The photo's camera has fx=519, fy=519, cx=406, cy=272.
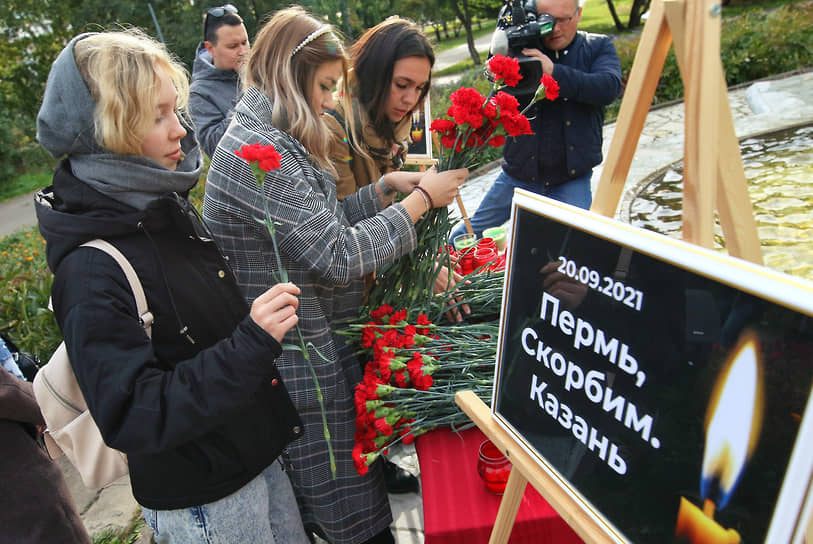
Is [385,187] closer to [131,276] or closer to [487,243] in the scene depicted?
[487,243]

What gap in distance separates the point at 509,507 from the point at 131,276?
88cm

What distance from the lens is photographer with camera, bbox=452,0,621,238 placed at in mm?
2400

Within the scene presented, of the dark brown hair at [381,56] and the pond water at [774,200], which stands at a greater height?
the dark brown hair at [381,56]

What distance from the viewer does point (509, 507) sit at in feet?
3.39

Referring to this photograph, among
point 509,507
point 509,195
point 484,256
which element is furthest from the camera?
point 509,195

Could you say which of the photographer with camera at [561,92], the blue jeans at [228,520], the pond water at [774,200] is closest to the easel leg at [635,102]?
the blue jeans at [228,520]

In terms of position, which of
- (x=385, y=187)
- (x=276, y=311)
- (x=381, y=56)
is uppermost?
(x=381, y=56)

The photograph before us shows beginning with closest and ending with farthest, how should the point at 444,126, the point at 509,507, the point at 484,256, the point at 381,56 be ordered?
the point at 509,507 → the point at 444,126 → the point at 381,56 → the point at 484,256

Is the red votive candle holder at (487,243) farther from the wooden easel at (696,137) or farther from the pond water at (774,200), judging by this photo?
A: the pond water at (774,200)

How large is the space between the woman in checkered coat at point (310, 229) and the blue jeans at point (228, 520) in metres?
0.20

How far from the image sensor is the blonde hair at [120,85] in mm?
1006

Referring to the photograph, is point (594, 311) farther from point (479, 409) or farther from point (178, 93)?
point (178, 93)

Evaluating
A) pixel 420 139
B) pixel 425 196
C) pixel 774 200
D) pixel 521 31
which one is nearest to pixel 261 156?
pixel 425 196

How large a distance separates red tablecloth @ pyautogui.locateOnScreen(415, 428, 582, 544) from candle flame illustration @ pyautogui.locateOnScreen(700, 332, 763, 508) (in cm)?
58
